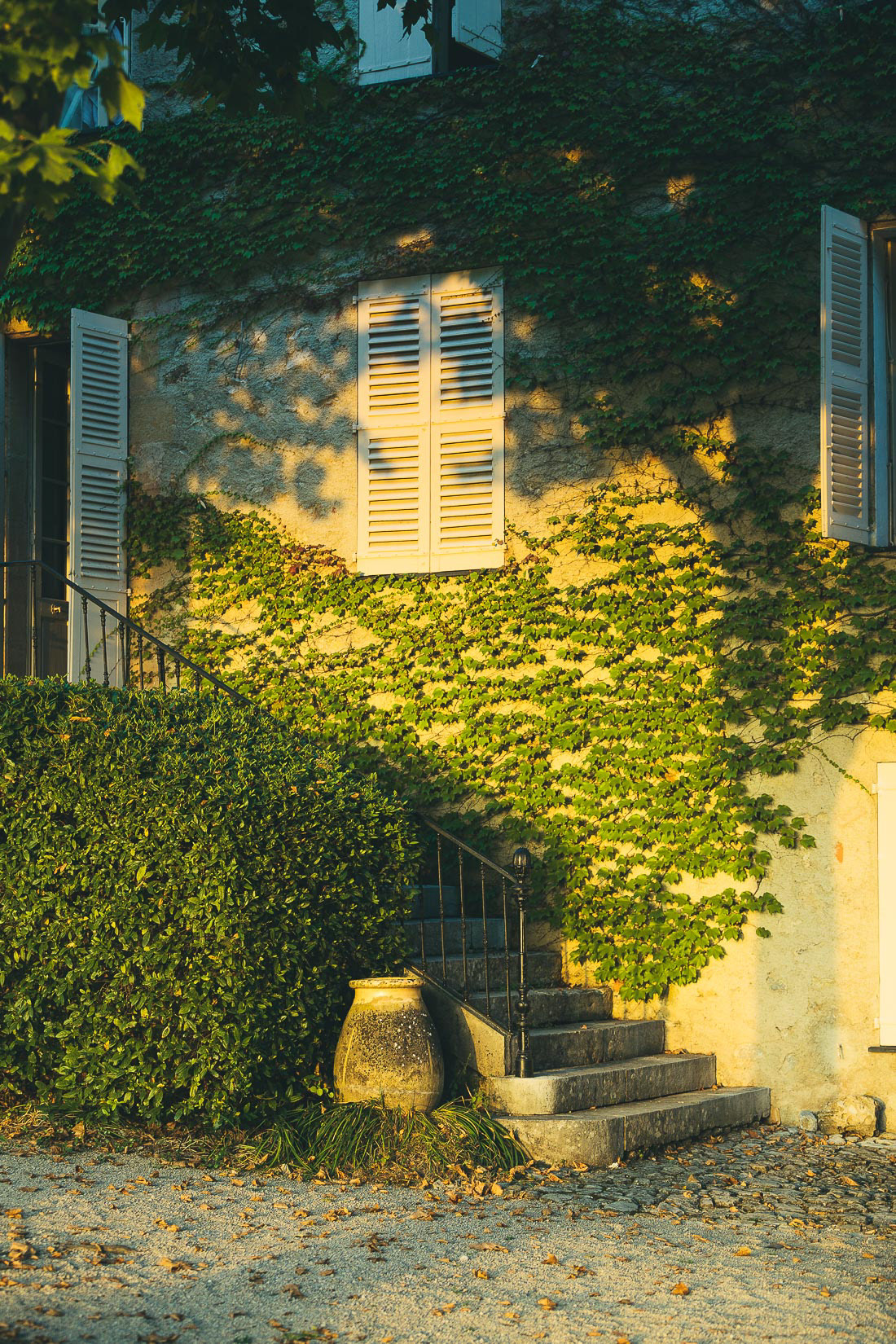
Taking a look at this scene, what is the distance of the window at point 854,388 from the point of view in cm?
693

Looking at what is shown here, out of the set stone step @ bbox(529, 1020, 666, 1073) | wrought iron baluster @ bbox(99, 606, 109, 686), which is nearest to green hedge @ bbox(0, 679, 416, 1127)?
stone step @ bbox(529, 1020, 666, 1073)

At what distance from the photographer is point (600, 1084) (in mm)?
6398

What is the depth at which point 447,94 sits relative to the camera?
8312 millimetres

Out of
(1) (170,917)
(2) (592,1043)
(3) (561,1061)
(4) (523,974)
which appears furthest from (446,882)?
(1) (170,917)

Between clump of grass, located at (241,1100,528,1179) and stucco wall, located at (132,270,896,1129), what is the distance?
Answer: 1830 mm

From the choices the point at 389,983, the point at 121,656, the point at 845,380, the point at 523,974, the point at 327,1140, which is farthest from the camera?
the point at 121,656

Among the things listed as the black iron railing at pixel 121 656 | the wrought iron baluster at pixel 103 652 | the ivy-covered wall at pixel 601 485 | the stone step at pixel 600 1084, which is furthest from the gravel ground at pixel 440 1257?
the black iron railing at pixel 121 656

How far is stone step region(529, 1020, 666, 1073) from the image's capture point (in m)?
6.56

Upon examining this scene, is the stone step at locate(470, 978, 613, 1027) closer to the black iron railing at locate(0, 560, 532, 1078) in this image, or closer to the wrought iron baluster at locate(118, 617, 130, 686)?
the black iron railing at locate(0, 560, 532, 1078)

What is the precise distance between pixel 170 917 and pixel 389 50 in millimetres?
5583

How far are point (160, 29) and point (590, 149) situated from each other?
3302 mm

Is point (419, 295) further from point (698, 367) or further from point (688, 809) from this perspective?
point (688, 809)

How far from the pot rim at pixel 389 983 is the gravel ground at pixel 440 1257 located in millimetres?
874

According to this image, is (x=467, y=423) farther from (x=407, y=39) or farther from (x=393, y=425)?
(x=407, y=39)
